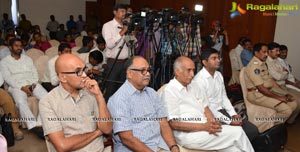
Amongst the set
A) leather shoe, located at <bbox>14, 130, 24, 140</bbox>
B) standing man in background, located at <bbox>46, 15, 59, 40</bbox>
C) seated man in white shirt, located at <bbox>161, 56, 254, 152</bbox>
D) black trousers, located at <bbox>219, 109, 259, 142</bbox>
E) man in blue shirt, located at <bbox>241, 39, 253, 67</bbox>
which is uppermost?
standing man in background, located at <bbox>46, 15, 59, 40</bbox>

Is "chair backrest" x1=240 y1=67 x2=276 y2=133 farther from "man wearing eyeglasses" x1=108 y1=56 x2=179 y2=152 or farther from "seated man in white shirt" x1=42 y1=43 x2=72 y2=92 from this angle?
"seated man in white shirt" x1=42 y1=43 x2=72 y2=92

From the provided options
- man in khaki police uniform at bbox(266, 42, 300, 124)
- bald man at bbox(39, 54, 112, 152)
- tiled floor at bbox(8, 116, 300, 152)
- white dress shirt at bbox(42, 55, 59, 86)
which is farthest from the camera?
man in khaki police uniform at bbox(266, 42, 300, 124)

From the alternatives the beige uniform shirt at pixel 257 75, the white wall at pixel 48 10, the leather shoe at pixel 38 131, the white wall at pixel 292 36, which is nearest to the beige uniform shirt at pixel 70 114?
the leather shoe at pixel 38 131

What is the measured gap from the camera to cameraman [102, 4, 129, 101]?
10.6 ft

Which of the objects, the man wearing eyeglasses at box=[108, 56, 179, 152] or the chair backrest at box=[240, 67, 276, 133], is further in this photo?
the chair backrest at box=[240, 67, 276, 133]

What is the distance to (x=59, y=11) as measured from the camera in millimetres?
10109

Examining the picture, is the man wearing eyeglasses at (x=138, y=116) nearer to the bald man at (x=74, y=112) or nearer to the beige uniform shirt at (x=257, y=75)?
the bald man at (x=74, y=112)

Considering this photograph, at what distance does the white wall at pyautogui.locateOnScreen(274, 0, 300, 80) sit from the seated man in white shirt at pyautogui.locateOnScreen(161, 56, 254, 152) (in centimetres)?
314

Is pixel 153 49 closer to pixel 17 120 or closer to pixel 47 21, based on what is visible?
pixel 17 120

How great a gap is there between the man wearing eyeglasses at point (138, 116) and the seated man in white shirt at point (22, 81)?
156 centimetres

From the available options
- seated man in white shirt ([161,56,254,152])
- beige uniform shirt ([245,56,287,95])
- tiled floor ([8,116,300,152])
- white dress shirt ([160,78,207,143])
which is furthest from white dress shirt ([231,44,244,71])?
seated man in white shirt ([161,56,254,152])

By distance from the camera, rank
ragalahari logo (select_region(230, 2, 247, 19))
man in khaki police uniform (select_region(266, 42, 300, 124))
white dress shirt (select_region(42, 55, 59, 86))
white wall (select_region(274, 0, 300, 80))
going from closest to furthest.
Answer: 1. white dress shirt (select_region(42, 55, 59, 86))
2. man in khaki police uniform (select_region(266, 42, 300, 124))
3. white wall (select_region(274, 0, 300, 80))
4. ragalahari logo (select_region(230, 2, 247, 19))

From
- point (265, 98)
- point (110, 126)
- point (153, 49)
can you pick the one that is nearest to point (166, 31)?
point (153, 49)

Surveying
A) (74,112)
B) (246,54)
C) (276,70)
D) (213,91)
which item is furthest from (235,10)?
(74,112)
